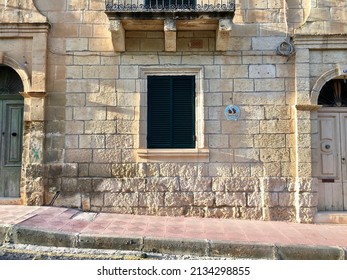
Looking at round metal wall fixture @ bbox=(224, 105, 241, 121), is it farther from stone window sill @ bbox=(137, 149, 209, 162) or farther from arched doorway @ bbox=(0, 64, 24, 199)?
arched doorway @ bbox=(0, 64, 24, 199)

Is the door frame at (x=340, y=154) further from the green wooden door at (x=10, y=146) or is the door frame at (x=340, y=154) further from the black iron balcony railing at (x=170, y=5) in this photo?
the green wooden door at (x=10, y=146)

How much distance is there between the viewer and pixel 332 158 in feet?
24.0

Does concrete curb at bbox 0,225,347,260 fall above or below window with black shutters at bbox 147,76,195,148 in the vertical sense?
below

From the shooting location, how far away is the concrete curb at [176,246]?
5016 mm

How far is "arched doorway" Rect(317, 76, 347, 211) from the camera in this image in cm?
727

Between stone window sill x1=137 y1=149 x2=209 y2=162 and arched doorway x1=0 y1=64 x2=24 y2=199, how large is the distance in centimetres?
278

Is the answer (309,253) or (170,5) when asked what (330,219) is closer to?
(309,253)

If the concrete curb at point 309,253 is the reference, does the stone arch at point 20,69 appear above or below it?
above

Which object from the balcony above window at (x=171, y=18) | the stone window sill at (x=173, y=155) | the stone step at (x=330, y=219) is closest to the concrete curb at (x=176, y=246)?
the stone step at (x=330, y=219)

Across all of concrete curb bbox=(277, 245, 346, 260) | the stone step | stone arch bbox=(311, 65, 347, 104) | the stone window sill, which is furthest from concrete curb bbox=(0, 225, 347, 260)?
stone arch bbox=(311, 65, 347, 104)

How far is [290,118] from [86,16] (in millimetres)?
4896

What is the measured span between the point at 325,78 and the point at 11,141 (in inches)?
273

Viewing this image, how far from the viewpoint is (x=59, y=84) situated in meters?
7.42

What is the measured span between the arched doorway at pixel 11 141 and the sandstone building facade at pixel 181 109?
10.9 inches
